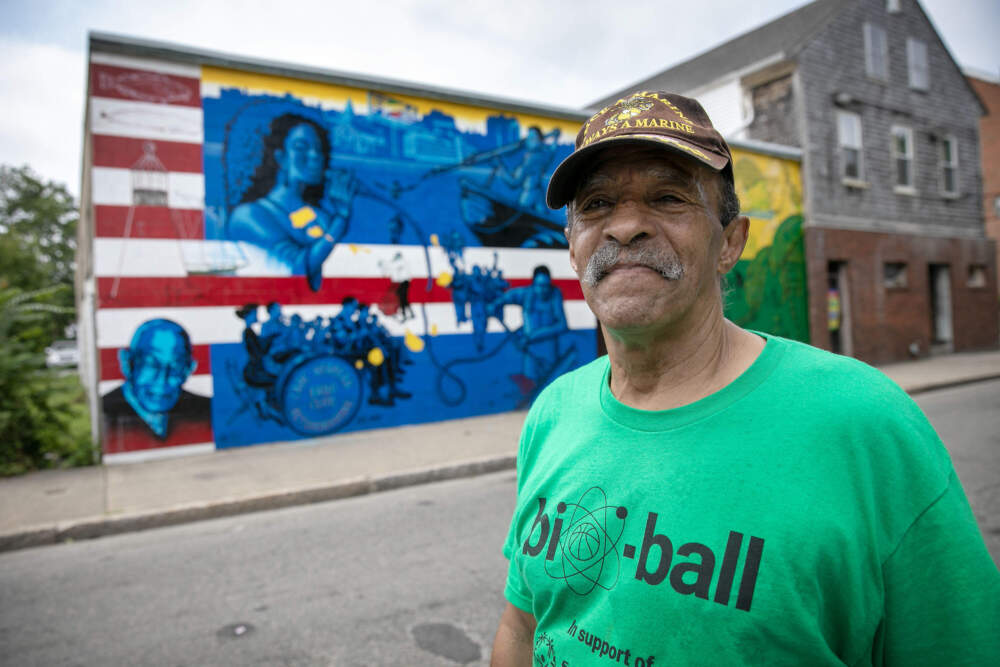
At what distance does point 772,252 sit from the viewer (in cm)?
1420

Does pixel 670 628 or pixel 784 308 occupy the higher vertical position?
pixel 784 308

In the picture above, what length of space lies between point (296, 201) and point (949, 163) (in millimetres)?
18167

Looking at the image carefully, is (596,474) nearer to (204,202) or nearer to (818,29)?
(204,202)

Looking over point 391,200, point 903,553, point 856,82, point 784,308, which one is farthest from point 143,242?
point 856,82

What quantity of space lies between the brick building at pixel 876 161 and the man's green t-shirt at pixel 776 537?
583 inches

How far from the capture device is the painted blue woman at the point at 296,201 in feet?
28.5

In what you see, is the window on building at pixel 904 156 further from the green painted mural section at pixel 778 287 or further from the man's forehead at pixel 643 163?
the man's forehead at pixel 643 163

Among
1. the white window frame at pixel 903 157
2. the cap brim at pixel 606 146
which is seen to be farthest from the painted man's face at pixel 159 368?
the white window frame at pixel 903 157

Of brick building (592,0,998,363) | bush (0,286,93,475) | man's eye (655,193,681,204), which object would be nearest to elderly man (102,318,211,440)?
bush (0,286,93,475)

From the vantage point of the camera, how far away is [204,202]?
8305mm

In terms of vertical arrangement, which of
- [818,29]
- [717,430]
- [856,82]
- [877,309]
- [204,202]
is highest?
[818,29]

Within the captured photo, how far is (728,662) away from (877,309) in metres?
16.9

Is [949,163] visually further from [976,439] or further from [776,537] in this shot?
[776,537]

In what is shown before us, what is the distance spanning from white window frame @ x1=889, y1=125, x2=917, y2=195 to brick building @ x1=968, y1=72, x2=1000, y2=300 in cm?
1822
